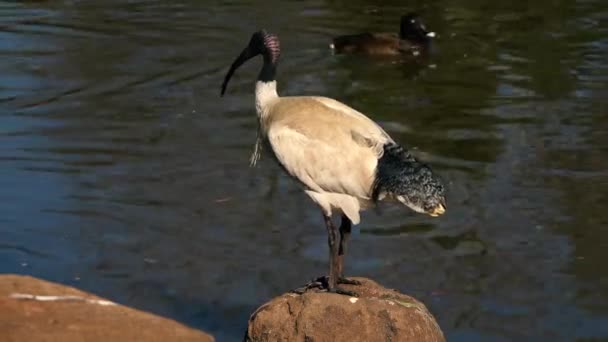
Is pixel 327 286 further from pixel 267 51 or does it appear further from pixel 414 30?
pixel 414 30

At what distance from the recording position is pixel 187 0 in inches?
776

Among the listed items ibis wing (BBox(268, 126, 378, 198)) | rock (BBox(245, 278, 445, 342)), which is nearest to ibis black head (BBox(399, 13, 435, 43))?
ibis wing (BBox(268, 126, 378, 198))

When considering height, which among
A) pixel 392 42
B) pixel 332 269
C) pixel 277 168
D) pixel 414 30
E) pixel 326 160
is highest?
pixel 326 160

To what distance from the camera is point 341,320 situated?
7.54 m

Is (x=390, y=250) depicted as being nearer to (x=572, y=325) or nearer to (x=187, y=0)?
(x=572, y=325)

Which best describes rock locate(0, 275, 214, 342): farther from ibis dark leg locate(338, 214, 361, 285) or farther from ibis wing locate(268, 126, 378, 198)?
ibis wing locate(268, 126, 378, 198)

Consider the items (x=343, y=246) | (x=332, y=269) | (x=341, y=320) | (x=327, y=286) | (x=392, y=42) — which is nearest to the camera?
(x=341, y=320)

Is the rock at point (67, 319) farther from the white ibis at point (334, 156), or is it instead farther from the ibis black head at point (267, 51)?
the ibis black head at point (267, 51)

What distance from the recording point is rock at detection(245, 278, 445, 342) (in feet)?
24.6

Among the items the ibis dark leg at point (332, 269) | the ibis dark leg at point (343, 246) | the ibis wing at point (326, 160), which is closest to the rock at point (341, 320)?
the ibis dark leg at point (332, 269)

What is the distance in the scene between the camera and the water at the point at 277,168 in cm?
984

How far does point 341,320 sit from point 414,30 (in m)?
9.60

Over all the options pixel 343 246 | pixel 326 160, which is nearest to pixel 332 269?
pixel 343 246

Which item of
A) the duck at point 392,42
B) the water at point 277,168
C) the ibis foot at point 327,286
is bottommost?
the water at point 277,168
